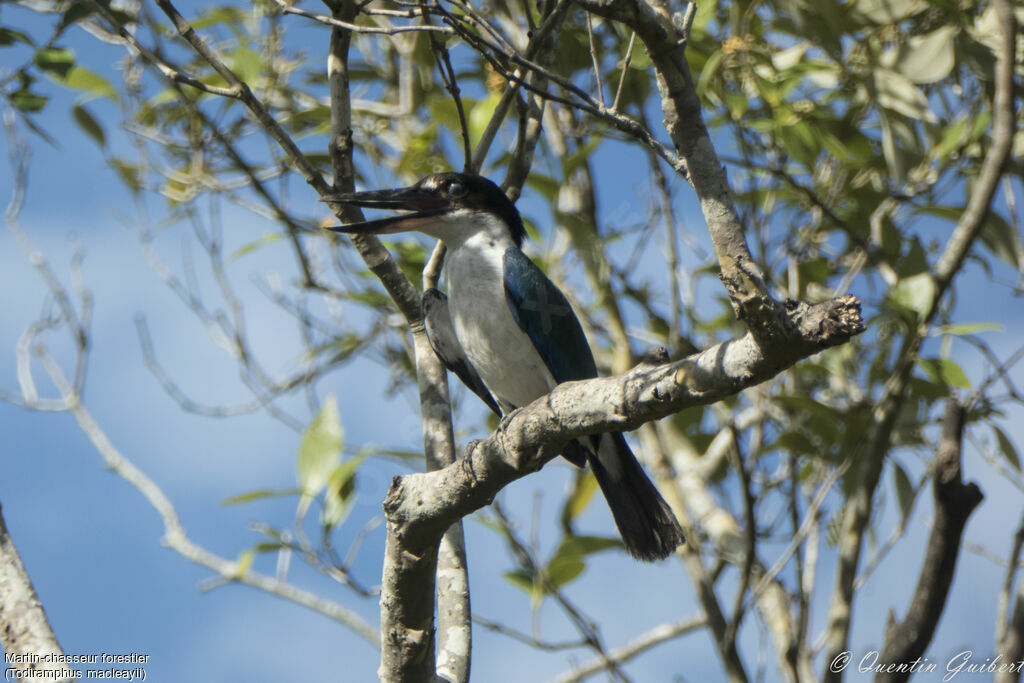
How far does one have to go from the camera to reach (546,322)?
3.85 metres

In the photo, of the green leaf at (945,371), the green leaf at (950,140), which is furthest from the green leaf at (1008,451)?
the green leaf at (950,140)

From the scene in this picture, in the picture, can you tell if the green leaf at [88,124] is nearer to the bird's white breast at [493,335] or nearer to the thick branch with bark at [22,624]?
the bird's white breast at [493,335]

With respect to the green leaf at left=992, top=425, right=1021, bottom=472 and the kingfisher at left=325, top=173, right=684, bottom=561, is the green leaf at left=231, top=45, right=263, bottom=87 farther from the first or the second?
the green leaf at left=992, top=425, right=1021, bottom=472

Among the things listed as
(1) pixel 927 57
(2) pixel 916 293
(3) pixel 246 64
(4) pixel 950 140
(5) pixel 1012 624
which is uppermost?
(3) pixel 246 64

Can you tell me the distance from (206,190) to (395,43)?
55.8 inches

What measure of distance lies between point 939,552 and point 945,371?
1.26 m

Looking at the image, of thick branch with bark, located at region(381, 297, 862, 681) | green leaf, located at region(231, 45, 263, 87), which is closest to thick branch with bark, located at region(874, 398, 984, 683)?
thick branch with bark, located at region(381, 297, 862, 681)

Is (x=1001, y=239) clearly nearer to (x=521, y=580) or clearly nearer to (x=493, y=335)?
(x=493, y=335)

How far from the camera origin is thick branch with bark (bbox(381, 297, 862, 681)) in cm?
175

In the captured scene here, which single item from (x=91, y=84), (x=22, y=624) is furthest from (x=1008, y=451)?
(x=91, y=84)

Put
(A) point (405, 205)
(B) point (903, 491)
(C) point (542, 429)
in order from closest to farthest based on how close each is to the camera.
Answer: (C) point (542, 429) < (A) point (405, 205) < (B) point (903, 491)

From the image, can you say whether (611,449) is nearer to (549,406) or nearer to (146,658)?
(549,406)

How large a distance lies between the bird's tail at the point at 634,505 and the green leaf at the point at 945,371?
58.1 inches

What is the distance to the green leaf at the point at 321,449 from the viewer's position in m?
4.39
